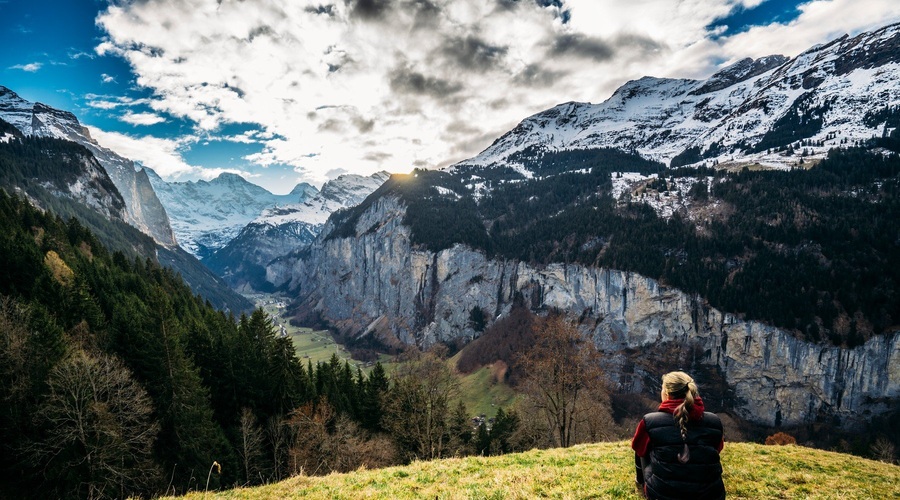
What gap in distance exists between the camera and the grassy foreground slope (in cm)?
1095

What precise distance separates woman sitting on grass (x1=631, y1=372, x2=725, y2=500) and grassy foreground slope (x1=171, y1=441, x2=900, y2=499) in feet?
17.3

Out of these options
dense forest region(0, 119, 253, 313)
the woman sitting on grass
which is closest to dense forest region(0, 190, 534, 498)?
the woman sitting on grass

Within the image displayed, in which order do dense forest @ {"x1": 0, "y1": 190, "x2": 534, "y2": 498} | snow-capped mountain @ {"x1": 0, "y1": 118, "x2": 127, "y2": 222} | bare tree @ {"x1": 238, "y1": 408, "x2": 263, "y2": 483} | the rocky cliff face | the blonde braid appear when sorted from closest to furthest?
the blonde braid, dense forest @ {"x1": 0, "y1": 190, "x2": 534, "y2": 498}, bare tree @ {"x1": 238, "y1": 408, "x2": 263, "y2": 483}, the rocky cliff face, snow-capped mountain @ {"x1": 0, "y1": 118, "x2": 127, "y2": 222}

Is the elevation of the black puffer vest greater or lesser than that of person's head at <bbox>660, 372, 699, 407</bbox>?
lesser

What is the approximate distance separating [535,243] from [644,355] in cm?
6814

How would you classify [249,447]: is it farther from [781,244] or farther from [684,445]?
[781,244]

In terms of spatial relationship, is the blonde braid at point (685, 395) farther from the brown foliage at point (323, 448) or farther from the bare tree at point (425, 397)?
the bare tree at point (425, 397)

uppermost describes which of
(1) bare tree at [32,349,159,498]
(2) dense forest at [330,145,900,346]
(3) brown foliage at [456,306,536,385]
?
(2) dense forest at [330,145,900,346]

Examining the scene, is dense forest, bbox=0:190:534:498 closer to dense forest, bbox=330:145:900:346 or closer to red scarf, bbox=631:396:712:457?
red scarf, bbox=631:396:712:457

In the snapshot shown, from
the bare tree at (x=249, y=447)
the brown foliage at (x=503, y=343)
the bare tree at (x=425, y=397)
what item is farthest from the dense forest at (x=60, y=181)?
the bare tree at (x=425, y=397)

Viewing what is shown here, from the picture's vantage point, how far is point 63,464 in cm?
2098

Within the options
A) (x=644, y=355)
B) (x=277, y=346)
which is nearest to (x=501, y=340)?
(x=644, y=355)

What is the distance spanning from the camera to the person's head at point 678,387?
5.77 metres

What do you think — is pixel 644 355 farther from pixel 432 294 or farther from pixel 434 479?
pixel 434 479
